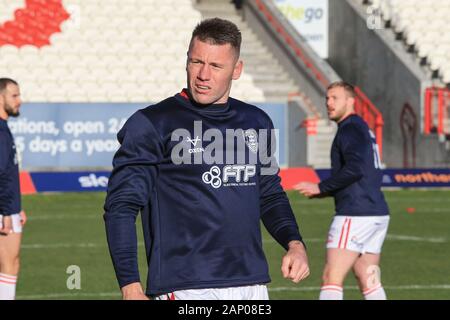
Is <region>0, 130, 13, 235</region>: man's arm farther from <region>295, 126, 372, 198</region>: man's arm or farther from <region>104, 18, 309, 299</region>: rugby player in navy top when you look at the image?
<region>104, 18, 309, 299</region>: rugby player in navy top

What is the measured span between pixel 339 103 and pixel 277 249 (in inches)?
252

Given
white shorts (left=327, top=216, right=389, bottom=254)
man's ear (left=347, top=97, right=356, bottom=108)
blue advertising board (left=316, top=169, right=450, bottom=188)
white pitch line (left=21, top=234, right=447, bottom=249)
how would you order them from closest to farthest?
white shorts (left=327, top=216, right=389, bottom=254)
man's ear (left=347, top=97, right=356, bottom=108)
white pitch line (left=21, top=234, right=447, bottom=249)
blue advertising board (left=316, top=169, right=450, bottom=188)

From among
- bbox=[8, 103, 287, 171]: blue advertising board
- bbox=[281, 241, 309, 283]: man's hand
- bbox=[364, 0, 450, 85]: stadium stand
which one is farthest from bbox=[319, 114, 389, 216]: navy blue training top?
bbox=[364, 0, 450, 85]: stadium stand

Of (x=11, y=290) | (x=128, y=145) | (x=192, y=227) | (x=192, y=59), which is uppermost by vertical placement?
(x=192, y=59)

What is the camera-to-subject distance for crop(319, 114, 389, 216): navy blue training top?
9.83 meters

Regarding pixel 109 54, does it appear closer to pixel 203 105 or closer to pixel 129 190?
pixel 203 105

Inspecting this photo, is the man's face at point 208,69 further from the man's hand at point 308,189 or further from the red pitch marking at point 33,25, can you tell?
the red pitch marking at point 33,25

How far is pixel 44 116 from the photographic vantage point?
27109mm

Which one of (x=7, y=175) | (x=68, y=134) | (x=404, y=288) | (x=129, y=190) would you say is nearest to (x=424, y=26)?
(x=68, y=134)

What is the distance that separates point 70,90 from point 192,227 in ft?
83.9

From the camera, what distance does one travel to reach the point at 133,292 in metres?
4.59

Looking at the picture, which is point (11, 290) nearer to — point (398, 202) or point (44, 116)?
point (398, 202)

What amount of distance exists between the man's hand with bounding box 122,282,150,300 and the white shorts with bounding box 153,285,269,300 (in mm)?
533
